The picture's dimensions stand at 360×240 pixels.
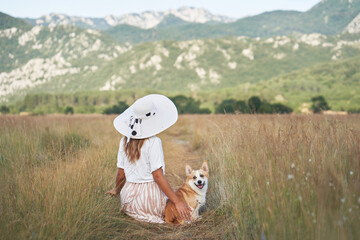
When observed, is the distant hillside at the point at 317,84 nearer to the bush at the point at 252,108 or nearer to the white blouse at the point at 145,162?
the bush at the point at 252,108

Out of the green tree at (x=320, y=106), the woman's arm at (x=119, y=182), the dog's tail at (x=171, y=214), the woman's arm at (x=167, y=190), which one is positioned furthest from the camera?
the green tree at (x=320, y=106)

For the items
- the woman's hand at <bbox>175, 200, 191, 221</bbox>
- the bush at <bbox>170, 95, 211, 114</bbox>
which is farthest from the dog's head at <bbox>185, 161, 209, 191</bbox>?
the bush at <bbox>170, 95, 211, 114</bbox>

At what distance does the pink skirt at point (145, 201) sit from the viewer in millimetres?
3584

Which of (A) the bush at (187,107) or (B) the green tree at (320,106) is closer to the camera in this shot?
(B) the green tree at (320,106)

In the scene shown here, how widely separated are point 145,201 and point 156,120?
1057 mm

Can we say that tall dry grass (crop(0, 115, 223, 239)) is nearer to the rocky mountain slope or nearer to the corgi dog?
the corgi dog

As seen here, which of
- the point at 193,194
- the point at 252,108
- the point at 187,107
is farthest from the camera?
the point at 187,107

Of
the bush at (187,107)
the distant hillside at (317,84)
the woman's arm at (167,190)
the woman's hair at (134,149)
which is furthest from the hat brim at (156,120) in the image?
the distant hillside at (317,84)

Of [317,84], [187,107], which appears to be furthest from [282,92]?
[187,107]

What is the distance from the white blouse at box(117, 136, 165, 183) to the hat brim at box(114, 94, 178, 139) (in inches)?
5.1

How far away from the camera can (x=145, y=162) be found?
3453 mm

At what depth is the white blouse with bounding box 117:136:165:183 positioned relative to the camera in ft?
10.9

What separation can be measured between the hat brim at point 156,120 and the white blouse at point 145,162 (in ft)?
Answer: 0.43

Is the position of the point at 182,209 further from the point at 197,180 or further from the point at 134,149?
the point at 134,149
